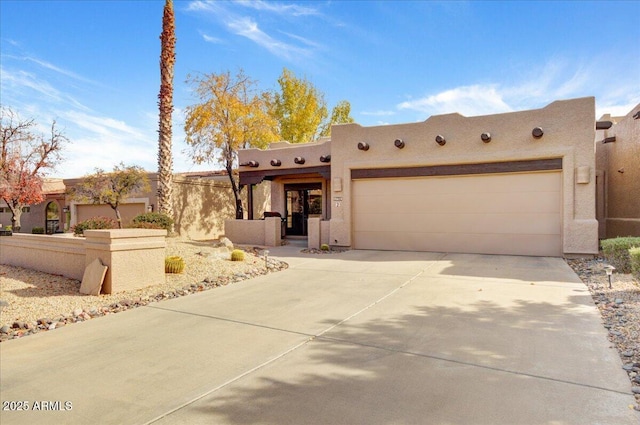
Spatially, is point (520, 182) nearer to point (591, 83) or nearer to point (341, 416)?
point (591, 83)

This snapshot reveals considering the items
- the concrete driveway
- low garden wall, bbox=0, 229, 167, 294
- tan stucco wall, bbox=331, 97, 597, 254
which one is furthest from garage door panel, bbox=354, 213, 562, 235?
low garden wall, bbox=0, 229, 167, 294

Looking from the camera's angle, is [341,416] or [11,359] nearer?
[341,416]

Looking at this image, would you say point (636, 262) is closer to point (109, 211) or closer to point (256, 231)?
point (256, 231)

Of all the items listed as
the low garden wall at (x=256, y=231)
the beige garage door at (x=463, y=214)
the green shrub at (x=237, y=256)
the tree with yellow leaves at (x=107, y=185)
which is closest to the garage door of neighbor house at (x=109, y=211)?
the tree with yellow leaves at (x=107, y=185)

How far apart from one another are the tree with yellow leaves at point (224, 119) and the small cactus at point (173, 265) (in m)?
11.5

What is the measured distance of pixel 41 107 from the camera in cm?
1756

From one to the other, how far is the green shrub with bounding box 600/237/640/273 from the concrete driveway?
2.11 m

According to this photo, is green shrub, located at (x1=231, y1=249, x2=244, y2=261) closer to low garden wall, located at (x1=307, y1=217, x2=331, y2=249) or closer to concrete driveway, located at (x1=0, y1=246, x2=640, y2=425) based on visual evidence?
concrete driveway, located at (x1=0, y1=246, x2=640, y2=425)

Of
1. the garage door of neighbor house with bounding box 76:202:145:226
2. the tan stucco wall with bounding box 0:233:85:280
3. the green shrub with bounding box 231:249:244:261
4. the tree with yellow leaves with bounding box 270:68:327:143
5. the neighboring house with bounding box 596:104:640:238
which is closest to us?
the tan stucco wall with bounding box 0:233:85:280

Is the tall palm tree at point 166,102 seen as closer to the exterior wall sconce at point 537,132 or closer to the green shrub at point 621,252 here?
the exterior wall sconce at point 537,132

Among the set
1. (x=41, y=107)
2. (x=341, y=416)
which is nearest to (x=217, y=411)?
(x=341, y=416)

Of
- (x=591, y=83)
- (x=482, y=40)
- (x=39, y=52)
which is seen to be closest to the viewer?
(x=591, y=83)

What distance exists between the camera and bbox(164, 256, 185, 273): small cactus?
9203 millimetres

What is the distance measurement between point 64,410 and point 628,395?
200 inches
